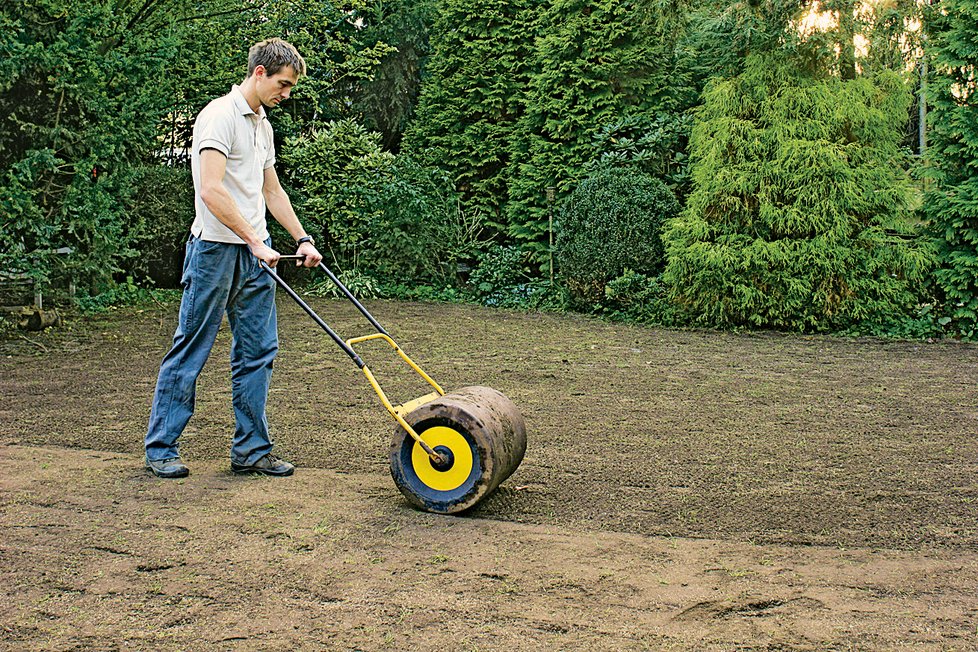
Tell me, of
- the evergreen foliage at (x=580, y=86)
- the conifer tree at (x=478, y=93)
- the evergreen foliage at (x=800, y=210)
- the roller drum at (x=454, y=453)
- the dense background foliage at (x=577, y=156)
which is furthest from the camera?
the conifer tree at (x=478, y=93)

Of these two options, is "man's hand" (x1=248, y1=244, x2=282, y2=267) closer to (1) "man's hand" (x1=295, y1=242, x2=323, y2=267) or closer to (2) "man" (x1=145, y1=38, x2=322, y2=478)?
(2) "man" (x1=145, y1=38, x2=322, y2=478)

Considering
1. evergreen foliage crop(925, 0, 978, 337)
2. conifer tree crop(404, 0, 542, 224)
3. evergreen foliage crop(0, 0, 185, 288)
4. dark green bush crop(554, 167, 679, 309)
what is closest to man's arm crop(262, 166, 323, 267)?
evergreen foliage crop(0, 0, 185, 288)

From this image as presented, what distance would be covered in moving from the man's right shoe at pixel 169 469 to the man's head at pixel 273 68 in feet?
5.54

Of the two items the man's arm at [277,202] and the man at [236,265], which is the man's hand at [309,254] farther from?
the man's arm at [277,202]

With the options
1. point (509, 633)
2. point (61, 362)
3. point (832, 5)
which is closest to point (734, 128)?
point (832, 5)

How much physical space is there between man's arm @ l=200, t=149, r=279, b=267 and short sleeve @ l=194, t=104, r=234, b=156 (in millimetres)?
30

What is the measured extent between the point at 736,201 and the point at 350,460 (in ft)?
19.8

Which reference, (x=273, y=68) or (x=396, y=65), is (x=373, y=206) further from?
(x=273, y=68)

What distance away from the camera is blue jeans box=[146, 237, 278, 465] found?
14.3ft

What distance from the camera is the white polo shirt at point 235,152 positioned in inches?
167

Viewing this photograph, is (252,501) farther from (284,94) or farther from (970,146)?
(970,146)

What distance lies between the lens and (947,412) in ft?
19.6

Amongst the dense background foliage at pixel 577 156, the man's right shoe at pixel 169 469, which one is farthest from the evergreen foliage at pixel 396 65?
the man's right shoe at pixel 169 469

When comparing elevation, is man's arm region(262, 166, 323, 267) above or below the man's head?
below
